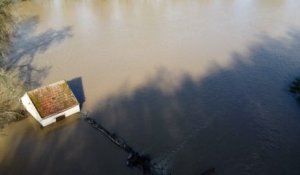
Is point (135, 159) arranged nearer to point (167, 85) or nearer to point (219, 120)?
point (219, 120)

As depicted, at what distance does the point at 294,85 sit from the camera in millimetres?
19812

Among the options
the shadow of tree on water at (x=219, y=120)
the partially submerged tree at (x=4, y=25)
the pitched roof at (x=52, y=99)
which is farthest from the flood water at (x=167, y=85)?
the partially submerged tree at (x=4, y=25)

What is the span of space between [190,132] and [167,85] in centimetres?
464

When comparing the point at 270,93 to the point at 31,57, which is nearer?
the point at 270,93

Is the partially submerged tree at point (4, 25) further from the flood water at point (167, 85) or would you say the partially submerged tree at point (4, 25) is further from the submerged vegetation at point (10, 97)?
the submerged vegetation at point (10, 97)

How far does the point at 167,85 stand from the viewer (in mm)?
20344

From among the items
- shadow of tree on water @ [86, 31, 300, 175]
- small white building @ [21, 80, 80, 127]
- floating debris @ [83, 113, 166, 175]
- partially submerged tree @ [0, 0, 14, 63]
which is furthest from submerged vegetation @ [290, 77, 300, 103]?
partially submerged tree @ [0, 0, 14, 63]

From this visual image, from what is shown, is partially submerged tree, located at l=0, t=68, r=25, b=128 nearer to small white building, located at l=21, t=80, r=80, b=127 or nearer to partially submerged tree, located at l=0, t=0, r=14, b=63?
small white building, located at l=21, t=80, r=80, b=127

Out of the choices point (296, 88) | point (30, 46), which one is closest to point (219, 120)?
point (296, 88)

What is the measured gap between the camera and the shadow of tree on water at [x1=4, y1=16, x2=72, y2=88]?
2136 cm

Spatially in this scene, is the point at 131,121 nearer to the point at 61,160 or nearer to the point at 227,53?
the point at 61,160

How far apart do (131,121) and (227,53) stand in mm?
10551

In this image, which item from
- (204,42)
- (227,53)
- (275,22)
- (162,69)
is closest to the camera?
(162,69)

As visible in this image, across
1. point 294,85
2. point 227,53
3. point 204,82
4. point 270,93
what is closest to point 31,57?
point 204,82
